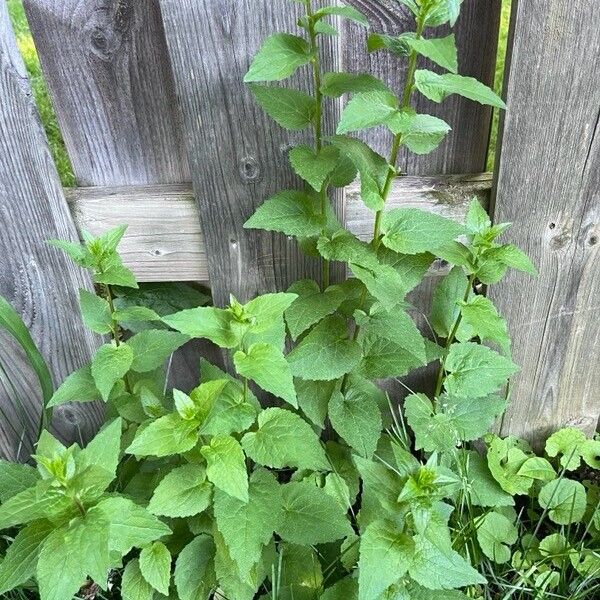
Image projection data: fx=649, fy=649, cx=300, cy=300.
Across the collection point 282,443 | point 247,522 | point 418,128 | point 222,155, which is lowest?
point 247,522

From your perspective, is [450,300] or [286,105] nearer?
[286,105]

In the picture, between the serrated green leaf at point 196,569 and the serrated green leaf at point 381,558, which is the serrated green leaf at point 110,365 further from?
the serrated green leaf at point 381,558

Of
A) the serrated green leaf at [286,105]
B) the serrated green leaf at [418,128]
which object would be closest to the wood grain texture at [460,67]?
the serrated green leaf at [286,105]

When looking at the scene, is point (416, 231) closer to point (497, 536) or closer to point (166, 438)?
point (166, 438)

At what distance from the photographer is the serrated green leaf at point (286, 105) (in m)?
1.35

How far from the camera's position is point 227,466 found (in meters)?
1.25

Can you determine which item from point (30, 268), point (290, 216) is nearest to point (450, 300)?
point (290, 216)

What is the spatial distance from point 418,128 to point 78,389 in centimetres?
95

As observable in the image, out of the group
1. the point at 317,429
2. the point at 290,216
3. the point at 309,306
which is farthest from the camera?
the point at 317,429

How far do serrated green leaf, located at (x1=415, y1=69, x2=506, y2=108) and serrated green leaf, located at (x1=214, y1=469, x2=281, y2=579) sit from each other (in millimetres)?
876

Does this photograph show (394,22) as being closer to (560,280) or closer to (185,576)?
(560,280)

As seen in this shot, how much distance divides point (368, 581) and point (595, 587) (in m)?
0.78

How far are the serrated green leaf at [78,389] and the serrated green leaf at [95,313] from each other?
135mm

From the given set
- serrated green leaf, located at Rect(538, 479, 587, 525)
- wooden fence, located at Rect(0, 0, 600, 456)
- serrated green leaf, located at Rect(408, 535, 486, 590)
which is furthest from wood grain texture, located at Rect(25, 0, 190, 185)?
serrated green leaf, located at Rect(538, 479, 587, 525)
